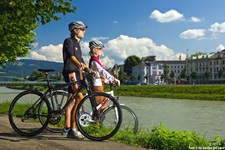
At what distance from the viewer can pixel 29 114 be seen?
6.07 m

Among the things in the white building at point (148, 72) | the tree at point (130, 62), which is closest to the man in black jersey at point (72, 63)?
the tree at point (130, 62)

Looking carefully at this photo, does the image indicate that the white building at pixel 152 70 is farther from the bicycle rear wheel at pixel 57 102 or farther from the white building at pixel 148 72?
the bicycle rear wheel at pixel 57 102

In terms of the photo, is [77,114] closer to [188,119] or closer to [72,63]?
[72,63]

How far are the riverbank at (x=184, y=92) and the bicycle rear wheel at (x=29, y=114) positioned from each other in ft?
133

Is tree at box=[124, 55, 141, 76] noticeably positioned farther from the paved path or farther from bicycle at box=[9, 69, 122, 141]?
the paved path

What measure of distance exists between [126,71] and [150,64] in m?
17.9

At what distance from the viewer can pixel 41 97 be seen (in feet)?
19.4

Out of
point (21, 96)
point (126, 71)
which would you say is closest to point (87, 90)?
point (21, 96)

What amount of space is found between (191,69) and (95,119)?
141 m

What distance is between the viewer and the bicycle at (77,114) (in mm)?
5426

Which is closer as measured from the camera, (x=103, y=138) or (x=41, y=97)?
(x=103, y=138)

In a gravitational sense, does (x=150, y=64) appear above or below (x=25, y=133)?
above

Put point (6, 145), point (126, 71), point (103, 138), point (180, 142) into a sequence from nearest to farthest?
point (180, 142), point (6, 145), point (103, 138), point (126, 71)

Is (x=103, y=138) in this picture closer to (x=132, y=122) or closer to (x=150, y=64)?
(x=132, y=122)
